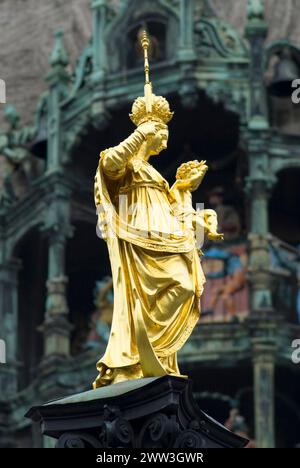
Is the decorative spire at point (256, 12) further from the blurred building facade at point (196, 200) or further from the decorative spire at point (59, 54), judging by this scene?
the decorative spire at point (59, 54)

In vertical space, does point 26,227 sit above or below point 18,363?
above

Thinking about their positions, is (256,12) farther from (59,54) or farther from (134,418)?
(134,418)

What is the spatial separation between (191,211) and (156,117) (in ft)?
2.94

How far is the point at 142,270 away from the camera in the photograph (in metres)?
17.2

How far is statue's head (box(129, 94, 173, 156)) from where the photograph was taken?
18031mm

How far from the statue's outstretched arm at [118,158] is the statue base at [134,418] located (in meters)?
1.98

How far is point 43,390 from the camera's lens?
3822 centimetres

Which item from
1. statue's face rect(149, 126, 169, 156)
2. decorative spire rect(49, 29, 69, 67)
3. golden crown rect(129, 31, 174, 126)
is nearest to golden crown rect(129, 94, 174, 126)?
golden crown rect(129, 31, 174, 126)

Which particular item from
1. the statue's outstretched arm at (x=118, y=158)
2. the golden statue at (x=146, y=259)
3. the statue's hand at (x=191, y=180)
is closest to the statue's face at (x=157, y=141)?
the golden statue at (x=146, y=259)

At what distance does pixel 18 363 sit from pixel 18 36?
787cm

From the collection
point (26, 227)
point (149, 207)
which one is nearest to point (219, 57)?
point (26, 227)

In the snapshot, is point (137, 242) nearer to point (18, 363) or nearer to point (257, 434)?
point (257, 434)

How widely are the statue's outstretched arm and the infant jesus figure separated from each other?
0.66m

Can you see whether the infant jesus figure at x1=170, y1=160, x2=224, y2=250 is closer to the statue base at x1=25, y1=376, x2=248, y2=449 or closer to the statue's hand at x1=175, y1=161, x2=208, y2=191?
the statue's hand at x1=175, y1=161, x2=208, y2=191
